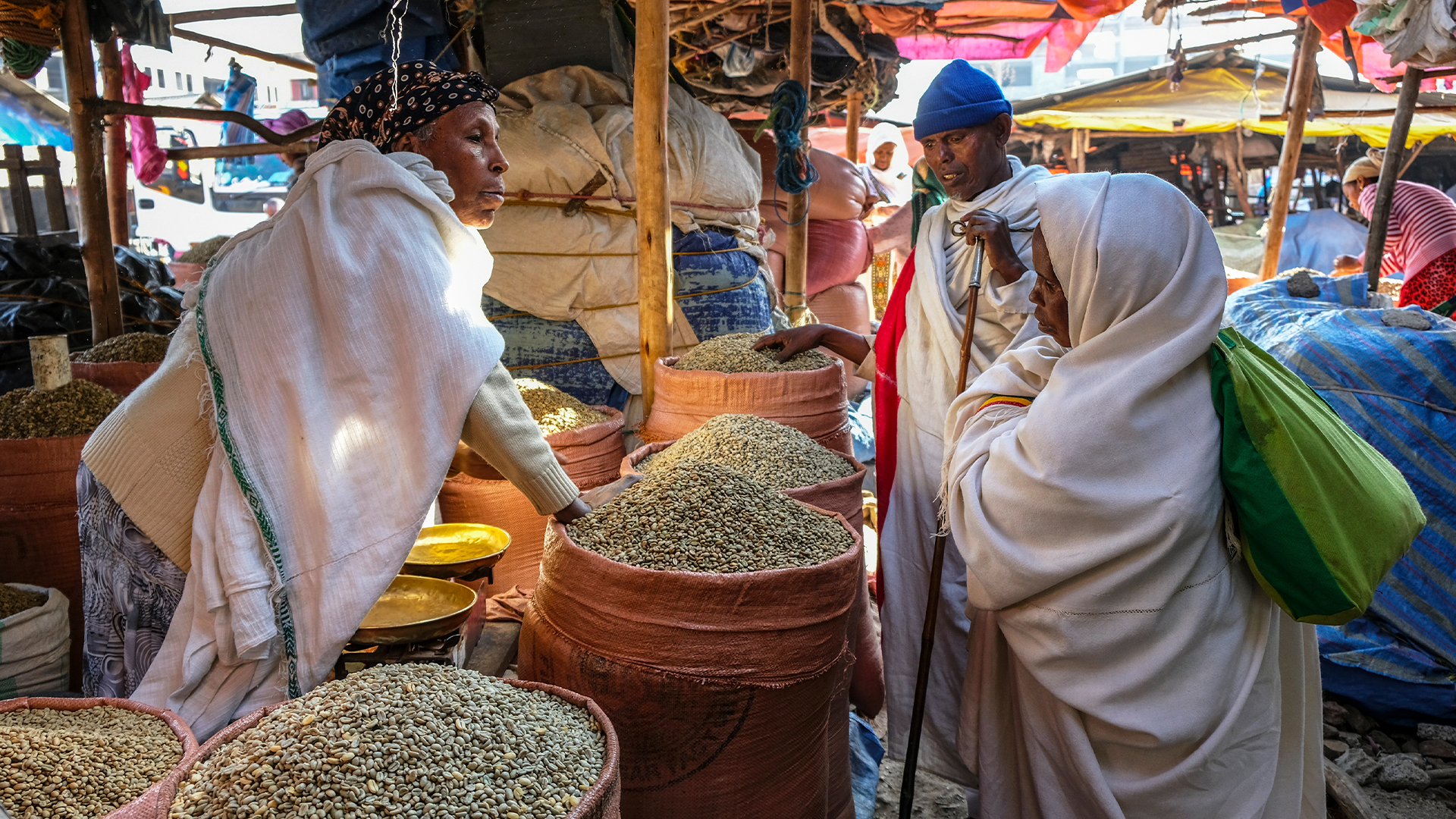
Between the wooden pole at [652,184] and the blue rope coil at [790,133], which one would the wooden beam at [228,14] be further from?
the wooden pole at [652,184]

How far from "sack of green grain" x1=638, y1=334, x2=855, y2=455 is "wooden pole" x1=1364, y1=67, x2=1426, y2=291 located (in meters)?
3.37

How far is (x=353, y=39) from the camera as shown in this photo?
3035 millimetres

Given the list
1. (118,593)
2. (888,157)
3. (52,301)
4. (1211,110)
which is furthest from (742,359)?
(1211,110)

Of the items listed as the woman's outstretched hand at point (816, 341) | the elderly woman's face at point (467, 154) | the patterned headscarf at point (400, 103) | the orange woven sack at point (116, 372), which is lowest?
the orange woven sack at point (116, 372)

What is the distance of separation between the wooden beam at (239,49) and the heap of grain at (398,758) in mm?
4792

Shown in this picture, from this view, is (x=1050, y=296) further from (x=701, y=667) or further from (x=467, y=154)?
(x=467, y=154)

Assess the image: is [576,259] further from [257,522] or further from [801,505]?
[257,522]

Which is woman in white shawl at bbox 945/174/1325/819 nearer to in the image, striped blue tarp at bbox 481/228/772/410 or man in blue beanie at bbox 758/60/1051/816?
man in blue beanie at bbox 758/60/1051/816

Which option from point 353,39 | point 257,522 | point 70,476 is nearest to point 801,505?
point 257,522

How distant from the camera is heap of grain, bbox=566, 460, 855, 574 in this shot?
56.9 inches

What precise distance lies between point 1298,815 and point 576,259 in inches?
101

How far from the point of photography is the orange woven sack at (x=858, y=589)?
194 centimetres

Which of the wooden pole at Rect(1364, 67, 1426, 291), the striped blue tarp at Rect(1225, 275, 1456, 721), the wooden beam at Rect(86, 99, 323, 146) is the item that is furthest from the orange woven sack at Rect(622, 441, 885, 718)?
the wooden pole at Rect(1364, 67, 1426, 291)

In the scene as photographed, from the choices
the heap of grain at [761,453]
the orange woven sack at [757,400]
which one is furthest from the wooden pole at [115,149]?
the heap of grain at [761,453]
